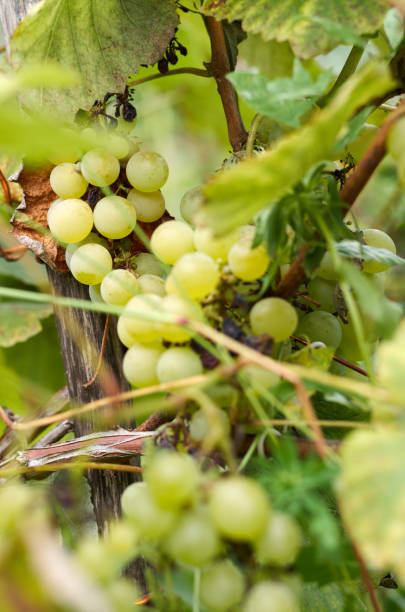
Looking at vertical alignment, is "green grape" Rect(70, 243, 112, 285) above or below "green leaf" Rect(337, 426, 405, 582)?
below

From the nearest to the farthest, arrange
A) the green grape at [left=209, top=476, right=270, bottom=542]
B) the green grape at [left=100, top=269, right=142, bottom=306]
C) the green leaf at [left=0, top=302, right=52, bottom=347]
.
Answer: the green grape at [left=209, top=476, right=270, bottom=542]
the green grape at [left=100, top=269, right=142, bottom=306]
the green leaf at [left=0, top=302, right=52, bottom=347]

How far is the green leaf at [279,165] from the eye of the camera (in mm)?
280

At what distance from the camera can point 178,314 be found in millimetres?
328

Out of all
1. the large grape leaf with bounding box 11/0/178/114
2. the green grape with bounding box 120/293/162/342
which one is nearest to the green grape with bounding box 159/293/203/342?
the green grape with bounding box 120/293/162/342

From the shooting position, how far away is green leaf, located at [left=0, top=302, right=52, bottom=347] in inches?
29.1

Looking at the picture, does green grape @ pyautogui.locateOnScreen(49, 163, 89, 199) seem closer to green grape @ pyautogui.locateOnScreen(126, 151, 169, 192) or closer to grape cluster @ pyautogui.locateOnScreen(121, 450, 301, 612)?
green grape @ pyautogui.locateOnScreen(126, 151, 169, 192)

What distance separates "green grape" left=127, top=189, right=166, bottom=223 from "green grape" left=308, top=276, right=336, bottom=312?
0.15m

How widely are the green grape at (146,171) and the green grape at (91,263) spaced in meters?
0.06

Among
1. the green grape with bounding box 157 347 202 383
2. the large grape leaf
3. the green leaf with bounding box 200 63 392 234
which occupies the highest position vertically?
the green leaf with bounding box 200 63 392 234

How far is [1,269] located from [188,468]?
0.65 meters

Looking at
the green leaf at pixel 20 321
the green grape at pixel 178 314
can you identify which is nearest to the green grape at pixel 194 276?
the green grape at pixel 178 314

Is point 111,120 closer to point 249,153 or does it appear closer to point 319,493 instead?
point 249,153

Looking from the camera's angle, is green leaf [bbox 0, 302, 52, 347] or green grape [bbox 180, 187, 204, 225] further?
green leaf [bbox 0, 302, 52, 347]

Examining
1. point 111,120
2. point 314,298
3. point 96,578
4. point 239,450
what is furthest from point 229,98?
Answer: point 96,578
